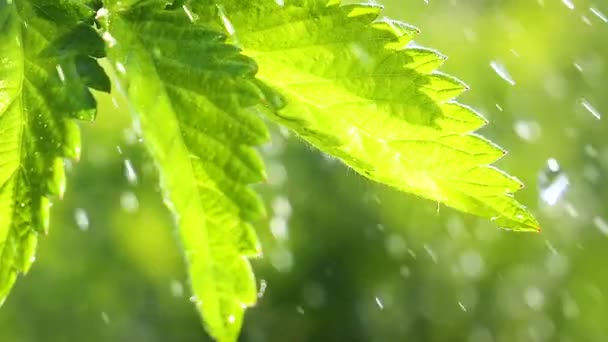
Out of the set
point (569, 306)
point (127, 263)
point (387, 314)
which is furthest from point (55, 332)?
point (569, 306)

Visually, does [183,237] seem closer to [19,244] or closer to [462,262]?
[19,244]

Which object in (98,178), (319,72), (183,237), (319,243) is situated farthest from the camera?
(319,243)

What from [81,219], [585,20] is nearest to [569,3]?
[585,20]

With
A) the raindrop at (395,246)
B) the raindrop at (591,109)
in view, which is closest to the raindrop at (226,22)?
the raindrop at (395,246)

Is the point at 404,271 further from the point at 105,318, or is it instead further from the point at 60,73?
the point at 60,73

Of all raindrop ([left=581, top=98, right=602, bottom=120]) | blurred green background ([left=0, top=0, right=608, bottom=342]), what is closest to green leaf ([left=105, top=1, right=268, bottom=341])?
blurred green background ([left=0, top=0, right=608, bottom=342])

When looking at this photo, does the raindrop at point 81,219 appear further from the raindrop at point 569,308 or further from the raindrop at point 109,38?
the raindrop at point 109,38

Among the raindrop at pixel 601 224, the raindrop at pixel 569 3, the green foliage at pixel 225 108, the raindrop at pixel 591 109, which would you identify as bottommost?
the raindrop at pixel 601 224
